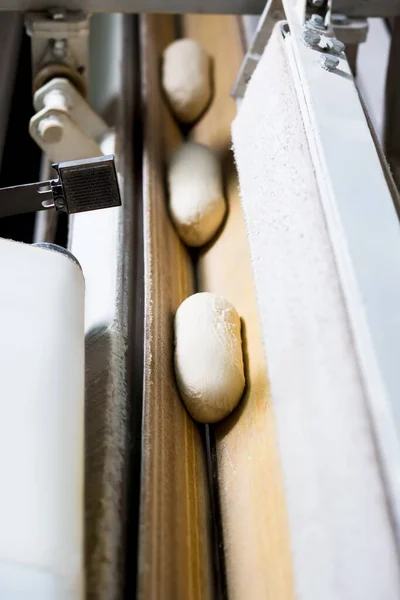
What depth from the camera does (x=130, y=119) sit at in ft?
3.36

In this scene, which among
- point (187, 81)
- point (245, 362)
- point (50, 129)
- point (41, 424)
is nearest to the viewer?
point (41, 424)

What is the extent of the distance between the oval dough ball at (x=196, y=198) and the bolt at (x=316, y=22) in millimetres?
249

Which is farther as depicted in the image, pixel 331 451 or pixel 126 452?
pixel 126 452

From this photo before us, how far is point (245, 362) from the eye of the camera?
2.43ft

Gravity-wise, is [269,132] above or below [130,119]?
below

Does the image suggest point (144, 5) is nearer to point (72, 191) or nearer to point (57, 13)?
point (57, 13)

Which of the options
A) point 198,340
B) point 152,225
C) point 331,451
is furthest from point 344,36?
point 331,451

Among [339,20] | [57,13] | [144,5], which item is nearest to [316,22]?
[339,20]

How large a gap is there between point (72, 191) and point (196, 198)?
0.25 metres

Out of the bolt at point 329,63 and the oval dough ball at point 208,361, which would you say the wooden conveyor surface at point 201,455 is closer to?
the oval dough ball at point 208,361

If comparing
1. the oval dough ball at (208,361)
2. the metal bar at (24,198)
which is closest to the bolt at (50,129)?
the metal bar at (24,198)

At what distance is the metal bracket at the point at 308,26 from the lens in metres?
0.78

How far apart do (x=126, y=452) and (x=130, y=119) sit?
594mm

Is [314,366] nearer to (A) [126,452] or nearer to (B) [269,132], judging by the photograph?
(A) [126,452]
